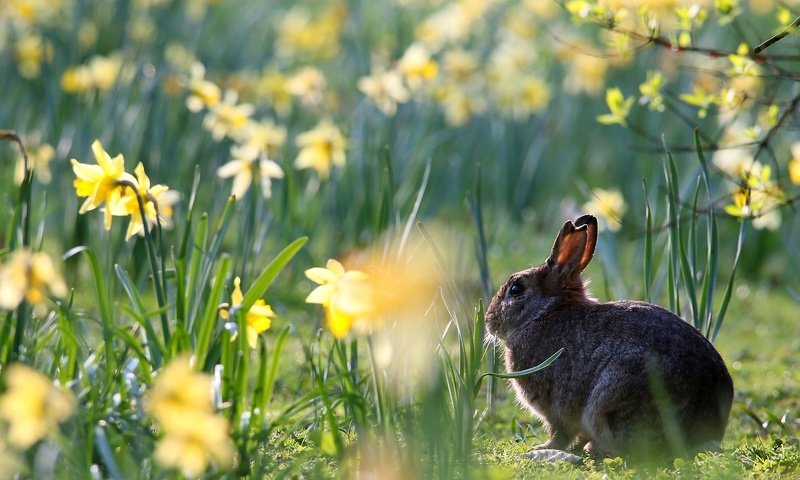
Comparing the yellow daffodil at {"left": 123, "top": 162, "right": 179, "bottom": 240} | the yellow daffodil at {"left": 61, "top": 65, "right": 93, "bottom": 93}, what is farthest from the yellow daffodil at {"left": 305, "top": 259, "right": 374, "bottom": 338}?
the yellow daffodil at {"left": 61, "top": 65, "right": 93, "bottom": 93}

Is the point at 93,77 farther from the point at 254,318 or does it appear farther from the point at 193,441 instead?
the point at 193,441

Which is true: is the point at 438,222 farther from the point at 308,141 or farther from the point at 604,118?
the point at 604,118

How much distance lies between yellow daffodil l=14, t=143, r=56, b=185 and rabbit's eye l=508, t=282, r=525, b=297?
2.62 metres

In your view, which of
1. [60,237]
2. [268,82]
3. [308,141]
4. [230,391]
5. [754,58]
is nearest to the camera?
[230,391]

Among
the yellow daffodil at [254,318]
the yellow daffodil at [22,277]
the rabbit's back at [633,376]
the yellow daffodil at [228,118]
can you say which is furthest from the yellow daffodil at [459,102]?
the yellow daffodil at [22,277]

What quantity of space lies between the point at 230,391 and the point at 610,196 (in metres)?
3.27

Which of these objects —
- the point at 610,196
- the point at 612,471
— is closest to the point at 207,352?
the point at 612,471

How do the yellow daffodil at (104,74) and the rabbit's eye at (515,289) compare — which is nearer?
the rabbit's eye at (515,289)

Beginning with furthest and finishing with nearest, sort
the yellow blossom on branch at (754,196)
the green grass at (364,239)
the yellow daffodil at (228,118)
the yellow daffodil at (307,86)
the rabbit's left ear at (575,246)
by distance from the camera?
1. the yellow daffodil at (307,86)
2. the yellow daffodil at (228,118)
3. the yellow blossom on branch at (754,196)
4. the rabbit's left ear at (575,246)
5. the green grass at (364,239)

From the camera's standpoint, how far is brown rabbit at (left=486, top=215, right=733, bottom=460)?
2986 mm

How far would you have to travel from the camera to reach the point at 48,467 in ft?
7.43

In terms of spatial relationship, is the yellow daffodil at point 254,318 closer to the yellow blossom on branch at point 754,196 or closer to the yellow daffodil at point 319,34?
the yellow blossom on branch at point 754,196

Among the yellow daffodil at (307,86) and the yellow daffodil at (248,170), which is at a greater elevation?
the yellow daffodil at (307,86)

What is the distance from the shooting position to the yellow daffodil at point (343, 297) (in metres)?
2.52
